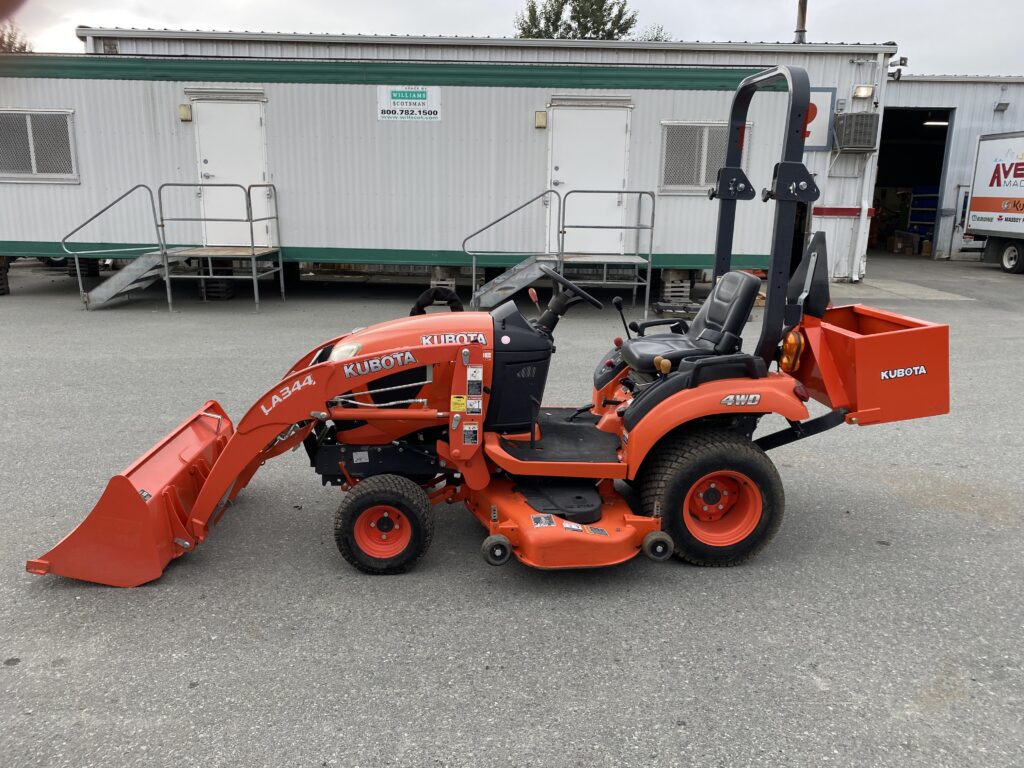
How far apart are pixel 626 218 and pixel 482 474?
8.74 metres

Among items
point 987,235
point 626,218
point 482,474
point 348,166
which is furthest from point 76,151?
point 987,235

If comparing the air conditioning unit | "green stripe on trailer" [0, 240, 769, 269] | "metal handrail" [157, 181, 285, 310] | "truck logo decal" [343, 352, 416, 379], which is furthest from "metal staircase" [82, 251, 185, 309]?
the air conditioning unit

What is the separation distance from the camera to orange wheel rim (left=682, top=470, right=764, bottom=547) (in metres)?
3.65

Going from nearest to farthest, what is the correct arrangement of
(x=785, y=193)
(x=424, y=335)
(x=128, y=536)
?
(x=128, y=536)
(x=785, y=193)
(x=424, y=335)

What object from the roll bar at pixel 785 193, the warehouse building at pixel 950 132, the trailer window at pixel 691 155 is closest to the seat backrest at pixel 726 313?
the roll bar at pixel 785 193

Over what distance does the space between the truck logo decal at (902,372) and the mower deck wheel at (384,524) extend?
2256mm

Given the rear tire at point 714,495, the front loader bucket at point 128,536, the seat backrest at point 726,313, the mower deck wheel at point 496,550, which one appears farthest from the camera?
the seat backrest at point 726,313

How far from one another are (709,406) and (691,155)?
8.84m

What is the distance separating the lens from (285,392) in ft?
11.4

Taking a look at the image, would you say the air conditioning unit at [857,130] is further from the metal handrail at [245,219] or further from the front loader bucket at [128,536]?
the front loader bucket at [128,536]

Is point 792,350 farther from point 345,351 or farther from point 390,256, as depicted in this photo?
point 390,256

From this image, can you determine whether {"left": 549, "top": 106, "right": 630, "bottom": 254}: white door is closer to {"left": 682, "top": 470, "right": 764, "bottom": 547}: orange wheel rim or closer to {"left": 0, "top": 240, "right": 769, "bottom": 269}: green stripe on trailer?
{"left": 0, "top": 240, "right": 769, "bottom": 269}: green stripe on trailer

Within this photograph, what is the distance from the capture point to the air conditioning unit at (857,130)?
14.2 meters

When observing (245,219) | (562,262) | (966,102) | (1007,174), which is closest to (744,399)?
(562,262)
